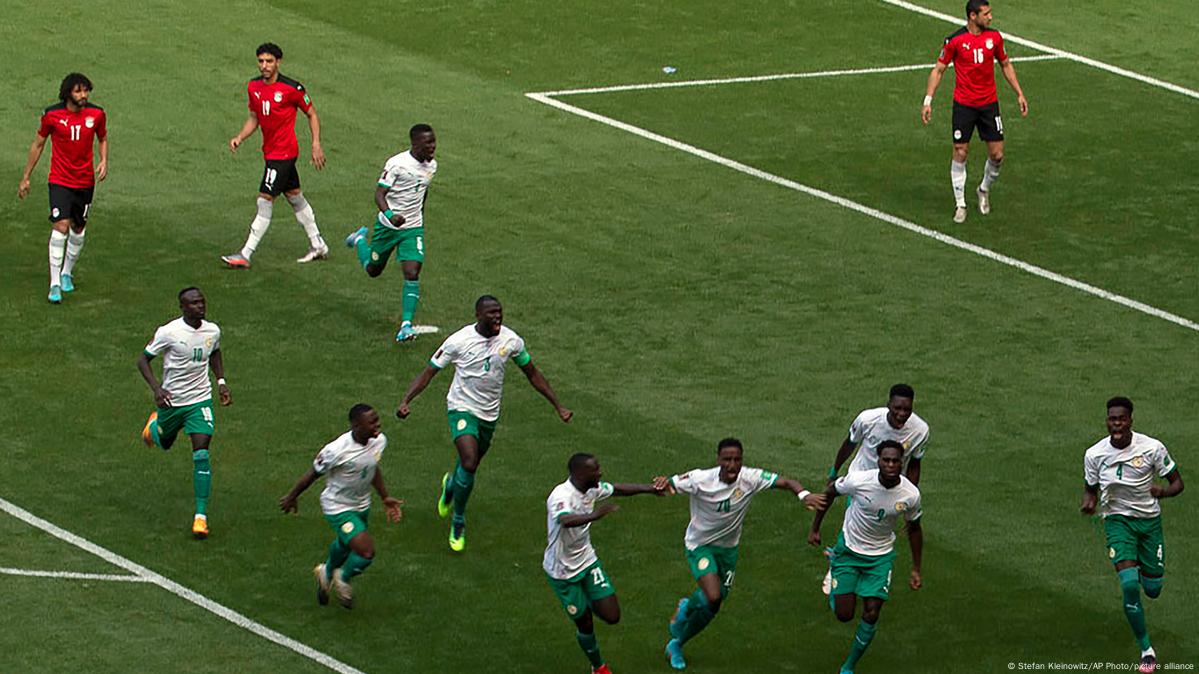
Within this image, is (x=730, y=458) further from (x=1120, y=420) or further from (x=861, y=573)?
(x=1120, y=420)

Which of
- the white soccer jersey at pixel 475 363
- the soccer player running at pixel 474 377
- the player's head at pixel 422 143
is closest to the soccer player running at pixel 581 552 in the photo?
the soccer player running at pixel 474 377

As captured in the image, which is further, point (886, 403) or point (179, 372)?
point (886, 403)

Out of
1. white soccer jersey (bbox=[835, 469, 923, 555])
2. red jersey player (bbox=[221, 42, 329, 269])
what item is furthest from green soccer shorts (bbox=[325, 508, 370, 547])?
red jersey player (bbox=[221, 42, 329, 269])

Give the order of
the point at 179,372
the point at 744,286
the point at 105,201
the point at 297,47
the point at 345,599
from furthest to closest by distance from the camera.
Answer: the point at 297,47
the point at 105,201
the point at 744,286
the point at 179,372
the point at 345,599

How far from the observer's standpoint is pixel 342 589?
19.0 metres

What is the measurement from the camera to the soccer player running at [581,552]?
1750cm

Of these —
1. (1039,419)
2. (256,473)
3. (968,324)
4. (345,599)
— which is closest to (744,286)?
(968,324)

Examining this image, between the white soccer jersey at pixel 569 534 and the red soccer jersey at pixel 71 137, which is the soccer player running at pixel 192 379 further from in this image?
the red soccer jersey at pixel 71 137

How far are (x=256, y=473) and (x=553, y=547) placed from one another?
488 centimetres

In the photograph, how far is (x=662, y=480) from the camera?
687 inches

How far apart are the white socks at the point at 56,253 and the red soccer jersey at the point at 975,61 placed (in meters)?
10.9

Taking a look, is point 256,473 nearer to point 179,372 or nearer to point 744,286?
point 179,372

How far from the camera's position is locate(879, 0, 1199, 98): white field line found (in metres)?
35.3

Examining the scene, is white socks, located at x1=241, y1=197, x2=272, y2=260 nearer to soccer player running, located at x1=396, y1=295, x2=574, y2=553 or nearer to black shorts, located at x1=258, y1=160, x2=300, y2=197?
black shorts, located at x1=258, y1=160, x2=300, y2=197
